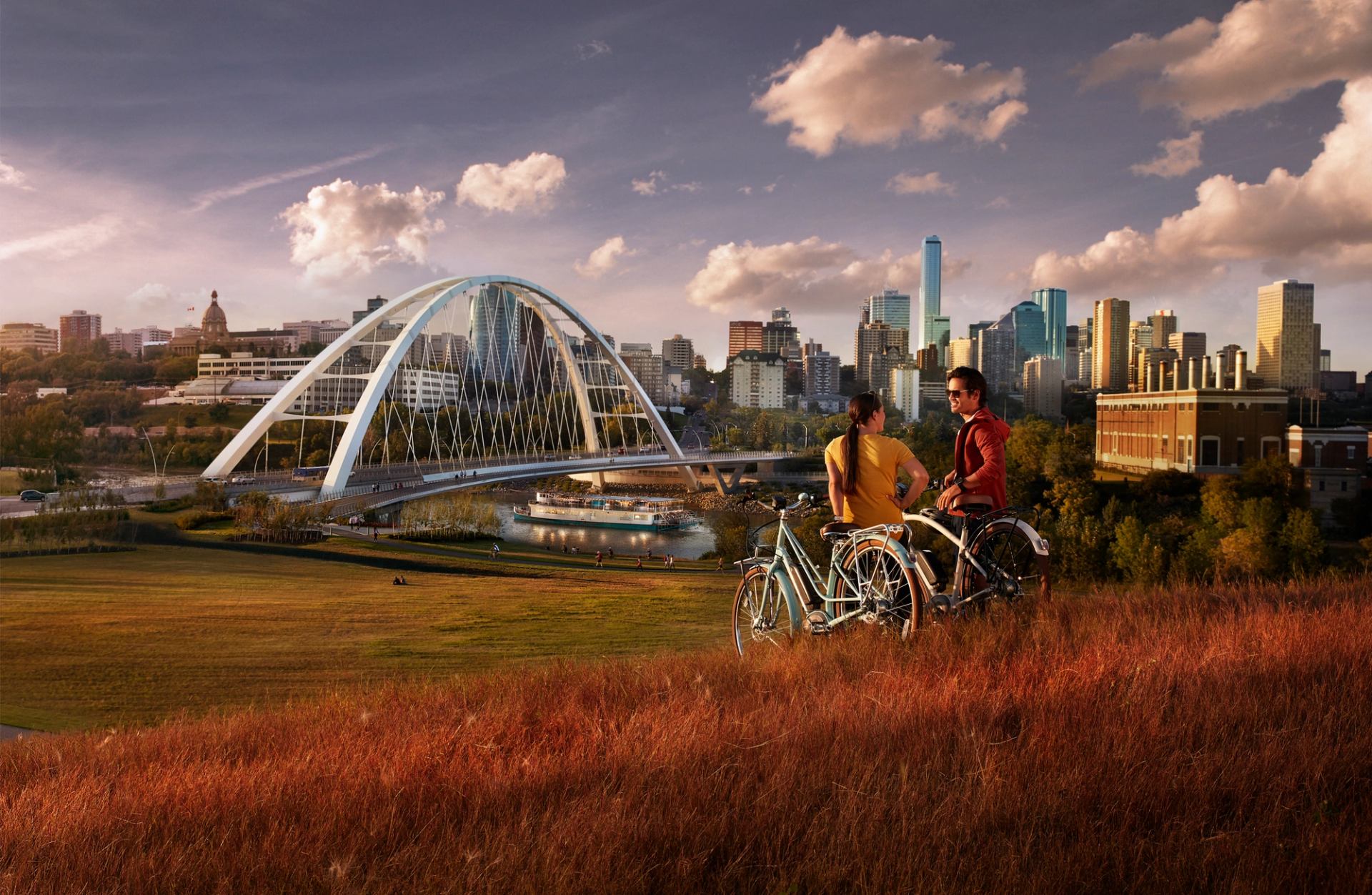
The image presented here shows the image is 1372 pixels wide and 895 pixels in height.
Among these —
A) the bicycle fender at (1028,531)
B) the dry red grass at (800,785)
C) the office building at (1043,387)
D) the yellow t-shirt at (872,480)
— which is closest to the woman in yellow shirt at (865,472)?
the yellow t-shirt at (872,480)

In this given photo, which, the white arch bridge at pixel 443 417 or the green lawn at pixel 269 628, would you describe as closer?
the green lawn at pixel 269 628

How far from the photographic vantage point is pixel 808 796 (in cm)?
363

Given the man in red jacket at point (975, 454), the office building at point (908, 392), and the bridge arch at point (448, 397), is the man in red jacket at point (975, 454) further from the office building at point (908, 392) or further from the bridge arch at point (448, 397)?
the office building at point (908, 392)

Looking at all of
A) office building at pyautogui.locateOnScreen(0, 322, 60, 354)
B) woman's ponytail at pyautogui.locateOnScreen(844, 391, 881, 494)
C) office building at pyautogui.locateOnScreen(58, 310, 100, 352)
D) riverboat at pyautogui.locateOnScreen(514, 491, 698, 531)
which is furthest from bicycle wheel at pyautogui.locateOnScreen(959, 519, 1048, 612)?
office building at pyautogui.locateOnScreen(58, 310, 100, 352)

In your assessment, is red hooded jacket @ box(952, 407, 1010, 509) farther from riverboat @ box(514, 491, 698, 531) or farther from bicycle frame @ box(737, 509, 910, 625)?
riverboat @ box(514, 491, 698, 531)

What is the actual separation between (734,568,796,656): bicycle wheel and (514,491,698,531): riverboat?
209 ft

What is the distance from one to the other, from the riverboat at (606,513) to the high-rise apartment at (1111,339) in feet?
349

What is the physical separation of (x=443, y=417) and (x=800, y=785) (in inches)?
3385

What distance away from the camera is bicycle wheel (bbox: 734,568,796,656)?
6.96 m

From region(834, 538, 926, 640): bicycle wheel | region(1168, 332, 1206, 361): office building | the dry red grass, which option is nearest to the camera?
the dry red grass

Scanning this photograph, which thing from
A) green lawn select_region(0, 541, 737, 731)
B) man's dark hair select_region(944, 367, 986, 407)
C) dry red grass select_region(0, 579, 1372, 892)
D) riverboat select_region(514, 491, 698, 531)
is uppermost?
man's dark hair select_region(944, 367, 986, 407)

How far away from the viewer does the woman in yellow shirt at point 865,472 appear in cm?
657

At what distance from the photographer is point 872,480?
21.7 ft

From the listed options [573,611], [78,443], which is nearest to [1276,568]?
[573,611]
